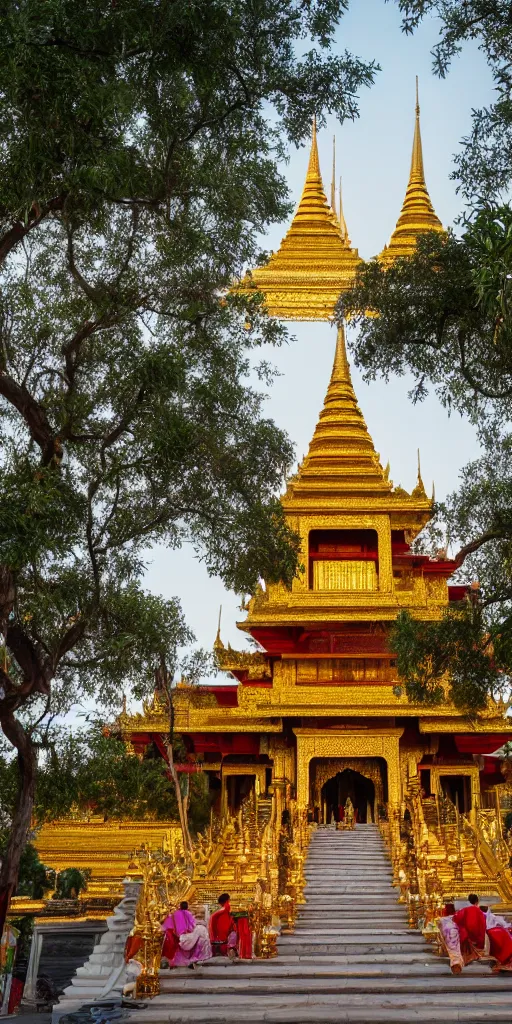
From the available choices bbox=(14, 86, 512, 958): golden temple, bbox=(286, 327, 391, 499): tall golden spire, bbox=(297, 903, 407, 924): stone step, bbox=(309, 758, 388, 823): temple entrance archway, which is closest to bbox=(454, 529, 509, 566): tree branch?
bbox=(297, 903, 407, 924): stone step

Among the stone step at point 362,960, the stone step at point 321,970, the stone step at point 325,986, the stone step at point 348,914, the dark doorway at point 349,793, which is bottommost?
the stone step at point 325,986

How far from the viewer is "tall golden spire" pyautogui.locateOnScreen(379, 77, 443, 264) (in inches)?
1571

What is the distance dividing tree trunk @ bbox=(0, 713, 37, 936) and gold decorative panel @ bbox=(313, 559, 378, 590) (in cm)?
1808

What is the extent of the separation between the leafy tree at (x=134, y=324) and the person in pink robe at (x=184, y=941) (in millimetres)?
2346

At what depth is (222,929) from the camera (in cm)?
1438

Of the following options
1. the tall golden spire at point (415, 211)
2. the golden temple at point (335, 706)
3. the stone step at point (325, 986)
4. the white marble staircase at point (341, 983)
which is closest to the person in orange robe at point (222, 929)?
the white marble staircase at point (341, 983)

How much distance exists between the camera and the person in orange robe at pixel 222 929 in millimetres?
14273

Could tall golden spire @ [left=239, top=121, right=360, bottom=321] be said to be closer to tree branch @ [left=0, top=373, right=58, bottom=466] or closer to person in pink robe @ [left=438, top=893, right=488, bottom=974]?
tree branch @ [left=0, top=373, right=58, bottom=466]

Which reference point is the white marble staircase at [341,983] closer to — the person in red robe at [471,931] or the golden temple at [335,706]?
the person in red robe at [471,931]

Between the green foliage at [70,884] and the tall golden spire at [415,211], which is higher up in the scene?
the tall golden spire at [415,211]

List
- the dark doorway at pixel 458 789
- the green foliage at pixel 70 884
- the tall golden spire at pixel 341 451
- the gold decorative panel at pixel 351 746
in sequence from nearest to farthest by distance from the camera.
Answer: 1. the green foliage at pixel 70 884
2. the gold decorative panel at pixel 351 746
3. the dark doorway at pixel 458 789
4. the tall golden spire at pixel 341 451

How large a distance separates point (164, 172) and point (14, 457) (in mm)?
3644

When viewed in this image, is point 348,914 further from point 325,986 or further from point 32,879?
point 32,879

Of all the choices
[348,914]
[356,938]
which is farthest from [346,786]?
[356,938]
